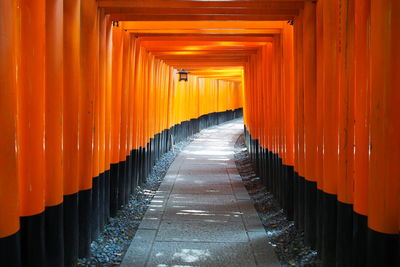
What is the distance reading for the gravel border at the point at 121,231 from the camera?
5653 mm

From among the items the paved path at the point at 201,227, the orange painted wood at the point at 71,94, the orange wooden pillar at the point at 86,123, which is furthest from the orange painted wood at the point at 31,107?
the paved path at the point at 201,227

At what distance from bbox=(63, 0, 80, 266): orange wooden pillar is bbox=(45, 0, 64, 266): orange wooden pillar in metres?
0.52

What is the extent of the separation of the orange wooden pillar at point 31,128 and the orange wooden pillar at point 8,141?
402 mm

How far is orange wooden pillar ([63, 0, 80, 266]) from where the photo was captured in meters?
4.85

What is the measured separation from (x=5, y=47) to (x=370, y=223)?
2.90 meters

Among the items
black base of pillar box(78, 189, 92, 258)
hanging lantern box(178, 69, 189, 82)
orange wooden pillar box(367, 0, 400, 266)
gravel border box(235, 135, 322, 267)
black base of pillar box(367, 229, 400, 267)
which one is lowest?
gravel border box(235, 135, 322, 267)

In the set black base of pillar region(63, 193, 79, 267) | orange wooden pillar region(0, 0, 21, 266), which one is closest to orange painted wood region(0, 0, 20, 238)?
orange wooden pillar region(0, 0, 21, 266)

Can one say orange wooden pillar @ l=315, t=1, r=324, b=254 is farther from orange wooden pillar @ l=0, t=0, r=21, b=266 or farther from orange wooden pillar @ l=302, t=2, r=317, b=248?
orange wooden pillar @ l=0, t=0, r=21, b=266

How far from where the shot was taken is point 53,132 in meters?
4.29

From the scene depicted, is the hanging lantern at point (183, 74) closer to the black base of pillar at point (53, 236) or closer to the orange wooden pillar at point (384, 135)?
the black base of pillar at point (53, 236)

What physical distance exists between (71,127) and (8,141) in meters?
1.87

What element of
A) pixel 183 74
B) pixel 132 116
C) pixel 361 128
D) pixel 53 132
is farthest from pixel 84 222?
pixel 183 74

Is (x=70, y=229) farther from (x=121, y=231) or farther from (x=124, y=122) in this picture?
(x=124, y=122)

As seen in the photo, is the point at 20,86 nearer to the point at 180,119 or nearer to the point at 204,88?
the point at 180,119
